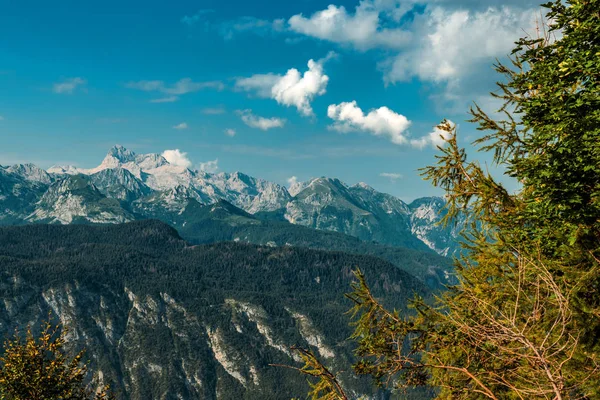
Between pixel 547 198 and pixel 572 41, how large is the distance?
18.9ft

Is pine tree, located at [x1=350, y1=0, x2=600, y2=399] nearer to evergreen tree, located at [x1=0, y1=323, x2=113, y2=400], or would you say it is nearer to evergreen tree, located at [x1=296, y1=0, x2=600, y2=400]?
evergreen tree, located at [x1=296, y1=0, x2=600, y2=400]

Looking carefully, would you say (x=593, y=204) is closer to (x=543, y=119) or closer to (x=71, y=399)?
(x=543, y=119)

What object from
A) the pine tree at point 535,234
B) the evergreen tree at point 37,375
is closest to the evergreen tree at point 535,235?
the pine tree at point 535,234

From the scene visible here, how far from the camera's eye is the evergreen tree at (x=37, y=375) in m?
27.9

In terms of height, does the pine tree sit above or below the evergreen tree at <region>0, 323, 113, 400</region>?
above

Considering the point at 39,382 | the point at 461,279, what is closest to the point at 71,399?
the point at 39,382

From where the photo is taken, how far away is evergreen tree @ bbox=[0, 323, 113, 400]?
27906 mm

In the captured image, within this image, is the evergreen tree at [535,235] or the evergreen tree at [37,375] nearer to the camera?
the evergreen tree at [535,235]

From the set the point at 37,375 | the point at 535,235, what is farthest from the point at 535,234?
the point at 37,375

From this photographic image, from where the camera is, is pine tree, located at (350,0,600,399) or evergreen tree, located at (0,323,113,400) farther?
evergreen tree, located at (0,323,113,400)

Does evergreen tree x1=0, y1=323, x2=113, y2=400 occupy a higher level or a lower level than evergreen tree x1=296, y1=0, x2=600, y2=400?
lower

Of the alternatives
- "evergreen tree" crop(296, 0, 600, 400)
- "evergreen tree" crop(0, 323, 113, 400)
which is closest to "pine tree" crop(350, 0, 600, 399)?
"evergreen tree" crop(296, 0, 600, 400)

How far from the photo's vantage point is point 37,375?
93.9ft

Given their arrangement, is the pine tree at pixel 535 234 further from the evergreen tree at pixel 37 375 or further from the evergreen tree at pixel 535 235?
the evergreen tree at pixel 37 375
